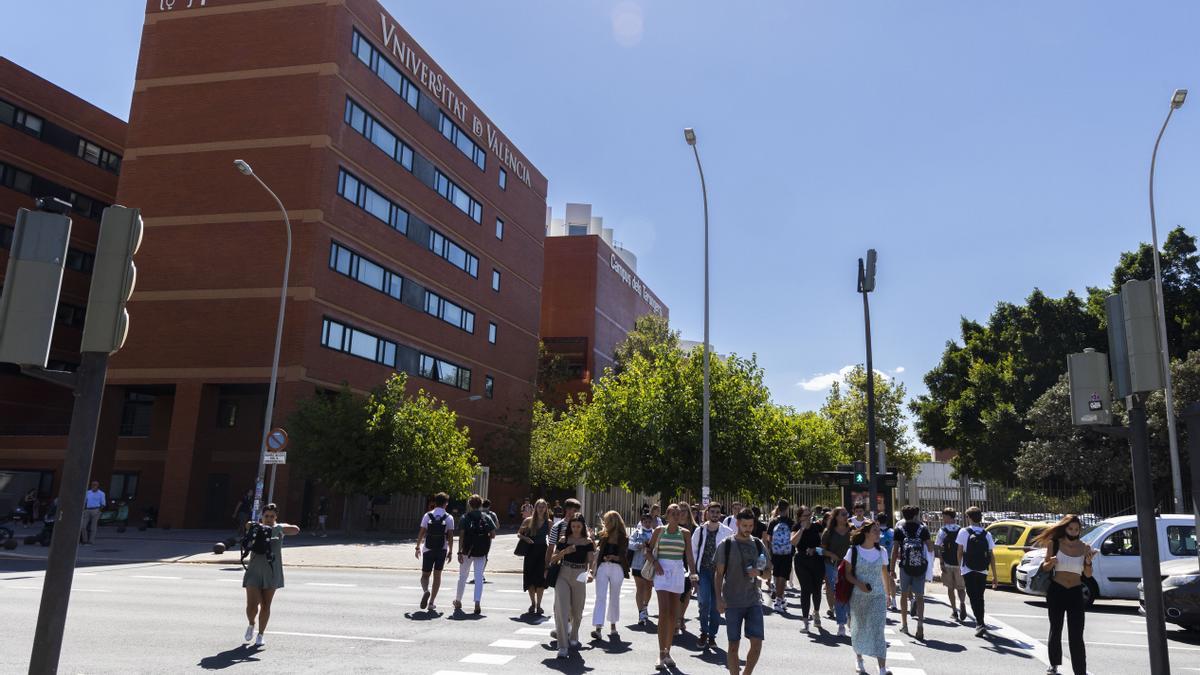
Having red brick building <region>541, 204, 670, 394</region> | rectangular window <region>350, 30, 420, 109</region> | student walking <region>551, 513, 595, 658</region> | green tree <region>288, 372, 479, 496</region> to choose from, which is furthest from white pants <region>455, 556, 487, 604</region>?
red brick building <region>541, 204, 670, 394</region>

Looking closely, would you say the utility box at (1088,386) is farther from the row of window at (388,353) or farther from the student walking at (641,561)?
the row of window at (388,353)

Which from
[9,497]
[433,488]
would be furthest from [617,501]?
[9,497]

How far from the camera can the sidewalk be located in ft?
67.1

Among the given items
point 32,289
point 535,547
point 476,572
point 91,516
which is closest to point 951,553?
point 535,547

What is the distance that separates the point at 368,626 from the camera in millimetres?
10742

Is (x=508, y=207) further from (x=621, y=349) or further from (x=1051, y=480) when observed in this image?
(x=1051, y=480)

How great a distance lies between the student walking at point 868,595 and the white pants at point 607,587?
9.75 ft

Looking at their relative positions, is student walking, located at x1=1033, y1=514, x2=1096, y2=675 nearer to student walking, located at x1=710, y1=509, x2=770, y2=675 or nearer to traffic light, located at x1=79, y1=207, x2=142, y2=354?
student walking, located at x1=710, y1=509, x2=770, y2=675

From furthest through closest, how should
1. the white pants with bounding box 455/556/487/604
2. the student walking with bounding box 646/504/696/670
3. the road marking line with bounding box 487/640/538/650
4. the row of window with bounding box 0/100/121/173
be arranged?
the row of window with bounding box 0/100/121/173 → the white pants with bounding box 455/556/487/604 → the road marking line with bounding box 487/640/538/650 → the student walking with bounding box 646/504/696/670

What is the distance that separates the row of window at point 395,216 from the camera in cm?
3550

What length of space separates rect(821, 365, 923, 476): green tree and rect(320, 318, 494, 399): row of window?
26.9 metres

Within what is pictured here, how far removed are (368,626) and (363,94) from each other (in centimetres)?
3040

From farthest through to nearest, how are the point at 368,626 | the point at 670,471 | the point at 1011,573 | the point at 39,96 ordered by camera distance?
the point at 39,96 → the point at 670,471 → the point at 1011,573 → the point at 368,626

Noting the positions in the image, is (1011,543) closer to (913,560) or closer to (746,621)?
(913,560)
